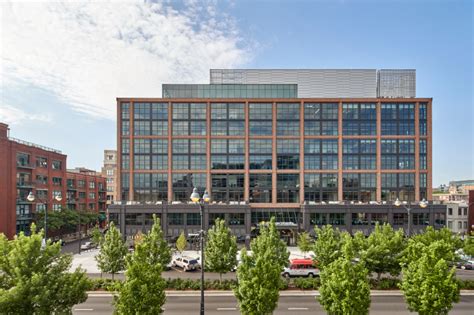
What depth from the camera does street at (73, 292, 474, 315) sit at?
2302cm

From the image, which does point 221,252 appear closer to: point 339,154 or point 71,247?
point 339,154

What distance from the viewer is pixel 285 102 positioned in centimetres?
5900

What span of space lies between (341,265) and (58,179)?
71.3 meters

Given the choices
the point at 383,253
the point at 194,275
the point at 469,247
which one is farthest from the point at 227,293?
the point at 469,247

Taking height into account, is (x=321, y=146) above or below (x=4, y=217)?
above

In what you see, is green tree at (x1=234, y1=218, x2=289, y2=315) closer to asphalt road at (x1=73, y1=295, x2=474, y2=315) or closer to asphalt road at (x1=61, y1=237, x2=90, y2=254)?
asphalt road at (x1=73, y1=295, x2=474, y2=315)

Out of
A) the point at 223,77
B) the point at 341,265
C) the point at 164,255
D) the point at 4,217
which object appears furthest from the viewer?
the point at 223,77

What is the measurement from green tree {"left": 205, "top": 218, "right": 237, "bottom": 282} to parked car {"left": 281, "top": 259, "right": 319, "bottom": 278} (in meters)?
7.02

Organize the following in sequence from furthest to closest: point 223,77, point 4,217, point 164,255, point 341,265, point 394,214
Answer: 1. point 223,77
2. point 394,214
3. point 4,217
4. point 164,255
5. point 341,265

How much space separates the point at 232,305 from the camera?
24297mm

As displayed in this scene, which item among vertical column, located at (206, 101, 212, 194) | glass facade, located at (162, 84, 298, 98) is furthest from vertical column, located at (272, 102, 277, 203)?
vertical column, located at (206, 101, 212, 194)

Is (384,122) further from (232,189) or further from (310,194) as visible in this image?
(232,189)

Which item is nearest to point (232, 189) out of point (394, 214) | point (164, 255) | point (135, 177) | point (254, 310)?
point (135, 177)

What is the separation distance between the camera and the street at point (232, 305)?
906 inches
